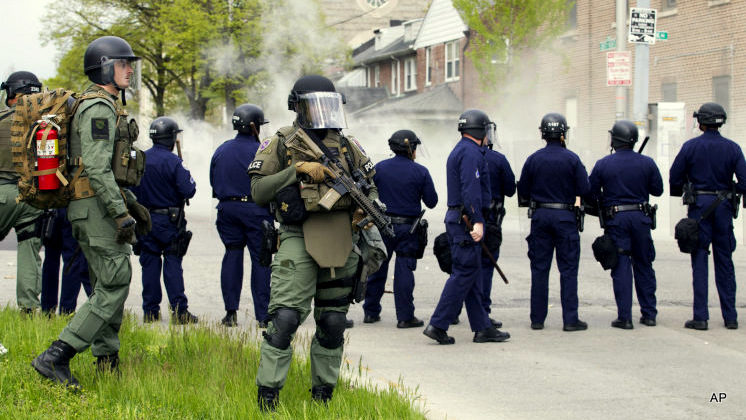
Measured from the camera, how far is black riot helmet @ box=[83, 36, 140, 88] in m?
5.58

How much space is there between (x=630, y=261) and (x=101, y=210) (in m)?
4.94

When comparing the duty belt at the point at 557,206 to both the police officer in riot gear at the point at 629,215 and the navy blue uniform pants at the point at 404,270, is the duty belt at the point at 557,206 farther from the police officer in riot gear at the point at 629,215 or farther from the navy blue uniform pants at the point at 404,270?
the navy blue uniform pants at the point at 404,270

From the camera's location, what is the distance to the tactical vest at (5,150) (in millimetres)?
7633

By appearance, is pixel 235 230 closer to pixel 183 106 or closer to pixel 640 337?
pixel 640 337

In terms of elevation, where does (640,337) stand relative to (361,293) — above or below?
below

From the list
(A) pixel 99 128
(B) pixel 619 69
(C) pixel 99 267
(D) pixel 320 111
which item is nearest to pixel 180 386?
(C) pixel 99 267

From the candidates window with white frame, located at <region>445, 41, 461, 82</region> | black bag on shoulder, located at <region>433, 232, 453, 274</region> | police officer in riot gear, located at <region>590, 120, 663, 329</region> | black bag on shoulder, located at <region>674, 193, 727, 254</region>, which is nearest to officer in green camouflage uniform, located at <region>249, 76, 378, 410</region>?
black bag on shoulder, located at <region>433, 232, 453, 274</region>

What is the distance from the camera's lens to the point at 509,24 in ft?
92.0

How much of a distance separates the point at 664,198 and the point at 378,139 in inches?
786

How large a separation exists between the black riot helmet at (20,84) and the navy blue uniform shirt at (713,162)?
5.69 metres

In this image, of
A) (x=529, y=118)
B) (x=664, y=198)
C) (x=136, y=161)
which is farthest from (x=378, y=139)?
(x=136, y=161)

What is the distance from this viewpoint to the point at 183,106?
42531 millimetres

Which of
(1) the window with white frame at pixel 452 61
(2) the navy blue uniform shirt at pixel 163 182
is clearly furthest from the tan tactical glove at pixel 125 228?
(1) the window with white frame at pixel 452 61

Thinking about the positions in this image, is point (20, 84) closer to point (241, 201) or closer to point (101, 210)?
point (241, 201)
